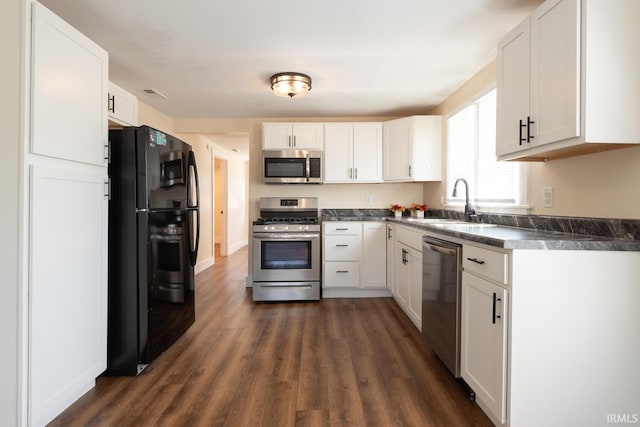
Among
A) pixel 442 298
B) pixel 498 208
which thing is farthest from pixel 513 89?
pixel 442 298

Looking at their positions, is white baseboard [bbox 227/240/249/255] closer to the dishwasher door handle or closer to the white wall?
the dishwasher door handle

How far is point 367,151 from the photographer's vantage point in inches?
Result: 156

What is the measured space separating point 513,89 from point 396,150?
6.51ft

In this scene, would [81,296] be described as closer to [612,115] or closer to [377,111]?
[612,115]

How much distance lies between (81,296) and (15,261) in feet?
1.45

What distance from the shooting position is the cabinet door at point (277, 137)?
12.8 ft

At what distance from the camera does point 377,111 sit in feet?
13.1

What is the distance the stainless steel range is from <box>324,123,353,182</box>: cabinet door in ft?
2.37

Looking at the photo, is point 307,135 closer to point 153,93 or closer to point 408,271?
point 153,93

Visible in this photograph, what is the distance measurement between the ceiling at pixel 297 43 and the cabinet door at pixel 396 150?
1.19ft

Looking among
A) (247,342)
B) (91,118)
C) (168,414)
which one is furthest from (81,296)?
(247,342)

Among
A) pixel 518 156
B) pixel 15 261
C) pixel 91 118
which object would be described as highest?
pixel 91 118

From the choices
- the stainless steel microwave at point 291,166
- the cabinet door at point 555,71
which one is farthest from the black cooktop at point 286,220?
the cabinet door at point 555,71

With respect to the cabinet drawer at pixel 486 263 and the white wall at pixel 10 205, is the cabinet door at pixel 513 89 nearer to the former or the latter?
the cabinet drawer at pixel 486 263
